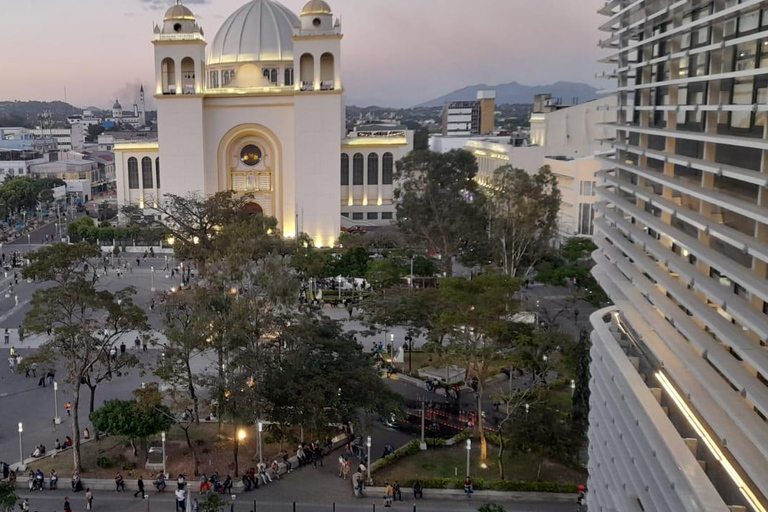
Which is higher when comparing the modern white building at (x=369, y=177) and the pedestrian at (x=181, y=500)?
the modern white building at (x=369, y=177)

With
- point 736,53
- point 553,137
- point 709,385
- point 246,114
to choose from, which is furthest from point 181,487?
point 553,137

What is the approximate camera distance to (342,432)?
2223 cm

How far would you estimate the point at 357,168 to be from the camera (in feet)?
189

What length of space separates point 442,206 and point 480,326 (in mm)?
19647

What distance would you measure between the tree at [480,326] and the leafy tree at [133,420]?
855 centimetres

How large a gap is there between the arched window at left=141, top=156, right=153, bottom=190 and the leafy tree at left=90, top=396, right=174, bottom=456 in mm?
40067

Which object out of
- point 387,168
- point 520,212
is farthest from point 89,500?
point 387,168

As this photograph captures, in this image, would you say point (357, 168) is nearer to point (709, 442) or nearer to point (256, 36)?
point (256, 36)

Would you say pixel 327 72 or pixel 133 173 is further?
pixel 133 173

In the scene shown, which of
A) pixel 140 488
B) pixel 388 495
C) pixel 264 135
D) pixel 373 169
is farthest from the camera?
pixel 373 169

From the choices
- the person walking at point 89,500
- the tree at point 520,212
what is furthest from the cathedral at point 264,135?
the person walking at point 89,500

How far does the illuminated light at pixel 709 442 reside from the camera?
7871 millimetres

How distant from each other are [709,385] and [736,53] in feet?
13.4

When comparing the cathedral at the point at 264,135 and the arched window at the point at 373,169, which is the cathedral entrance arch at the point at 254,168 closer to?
the cathedral at the point at 264,135
